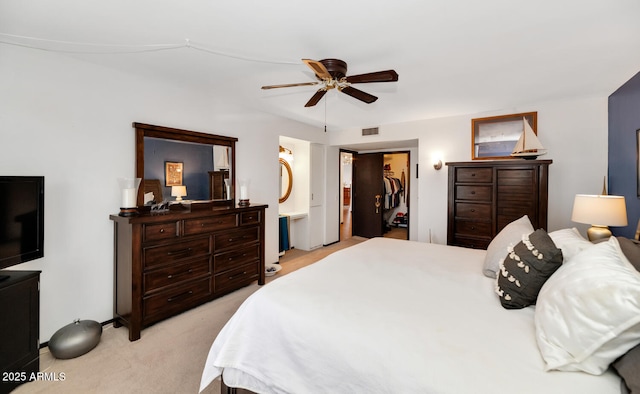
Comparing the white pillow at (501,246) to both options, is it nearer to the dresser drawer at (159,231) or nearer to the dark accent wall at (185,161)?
the dresser drawer at (159,231)

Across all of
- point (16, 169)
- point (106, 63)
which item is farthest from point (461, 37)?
point (16, 169)

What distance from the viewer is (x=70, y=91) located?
7.86 feet

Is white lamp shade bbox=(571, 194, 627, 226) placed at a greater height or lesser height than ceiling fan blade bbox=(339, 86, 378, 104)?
lesser

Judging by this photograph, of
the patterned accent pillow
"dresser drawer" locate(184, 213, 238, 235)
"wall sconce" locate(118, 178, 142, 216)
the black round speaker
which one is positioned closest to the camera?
the patterned accent pillow

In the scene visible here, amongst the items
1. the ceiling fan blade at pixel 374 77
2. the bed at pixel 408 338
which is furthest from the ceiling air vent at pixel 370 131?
the bed at pixel 408 338

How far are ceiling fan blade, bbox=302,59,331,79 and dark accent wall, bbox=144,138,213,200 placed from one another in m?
1.94

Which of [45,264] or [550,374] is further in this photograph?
[45,264]

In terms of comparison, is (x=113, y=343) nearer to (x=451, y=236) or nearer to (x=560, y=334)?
(x=560, y=334)

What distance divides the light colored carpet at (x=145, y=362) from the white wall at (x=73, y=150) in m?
0.47

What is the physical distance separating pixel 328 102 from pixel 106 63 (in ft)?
8.01

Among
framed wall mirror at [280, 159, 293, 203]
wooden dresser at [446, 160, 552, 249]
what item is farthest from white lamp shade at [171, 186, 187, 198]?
wooden dresser at [446, 160, 552, 249]

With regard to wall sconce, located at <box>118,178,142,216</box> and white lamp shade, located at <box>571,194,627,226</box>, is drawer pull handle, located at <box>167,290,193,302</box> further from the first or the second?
white lamp shade, located at <box>571,194,627,226</box>

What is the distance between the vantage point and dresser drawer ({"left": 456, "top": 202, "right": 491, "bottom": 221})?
3629 mm

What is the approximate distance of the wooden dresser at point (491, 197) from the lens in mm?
3336
